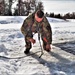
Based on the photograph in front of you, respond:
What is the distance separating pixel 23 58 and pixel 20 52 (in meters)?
0.74

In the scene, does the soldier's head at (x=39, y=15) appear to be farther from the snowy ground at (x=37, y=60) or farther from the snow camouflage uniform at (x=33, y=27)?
the snowy ground at (x=37, y=60)

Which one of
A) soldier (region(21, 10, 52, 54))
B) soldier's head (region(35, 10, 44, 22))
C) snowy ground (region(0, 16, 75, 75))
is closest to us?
snowy ground (region(0, 16, 75, 75))

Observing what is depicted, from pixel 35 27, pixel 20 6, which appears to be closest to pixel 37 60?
pixel 35 27

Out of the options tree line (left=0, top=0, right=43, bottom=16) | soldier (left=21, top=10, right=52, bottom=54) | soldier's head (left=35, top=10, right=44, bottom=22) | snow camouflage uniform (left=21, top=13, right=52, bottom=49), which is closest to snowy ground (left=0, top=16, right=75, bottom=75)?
soldier (left=21, top=10, right=52, bottom=54)

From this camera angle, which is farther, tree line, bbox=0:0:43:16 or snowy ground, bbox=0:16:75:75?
tree line, bbox=0:0:43:16

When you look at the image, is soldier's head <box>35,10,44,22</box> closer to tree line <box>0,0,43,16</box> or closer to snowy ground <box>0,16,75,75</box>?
snowy ground <box>0,16,75,75</box>

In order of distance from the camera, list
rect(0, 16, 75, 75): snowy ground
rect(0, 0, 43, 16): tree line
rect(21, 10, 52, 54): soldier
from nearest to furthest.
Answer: rect(0, 16, 75, 75): snowy ground → rect(21, 10, 52, 54): soldier → rect(0, 0, 43, 16): tree line

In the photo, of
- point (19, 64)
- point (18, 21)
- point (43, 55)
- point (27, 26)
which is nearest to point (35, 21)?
point (27, 26)

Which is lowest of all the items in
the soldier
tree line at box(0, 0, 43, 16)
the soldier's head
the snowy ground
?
tree line at box(0, 0, 43, 16)

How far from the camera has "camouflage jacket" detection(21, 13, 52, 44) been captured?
685 cm

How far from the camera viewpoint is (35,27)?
23.1ft

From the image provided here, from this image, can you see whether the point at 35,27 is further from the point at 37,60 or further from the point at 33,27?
the point at 37,60

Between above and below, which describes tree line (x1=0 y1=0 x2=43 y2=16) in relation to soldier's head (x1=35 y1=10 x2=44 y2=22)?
below

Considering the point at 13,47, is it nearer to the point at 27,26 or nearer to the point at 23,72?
the point at 27,26
